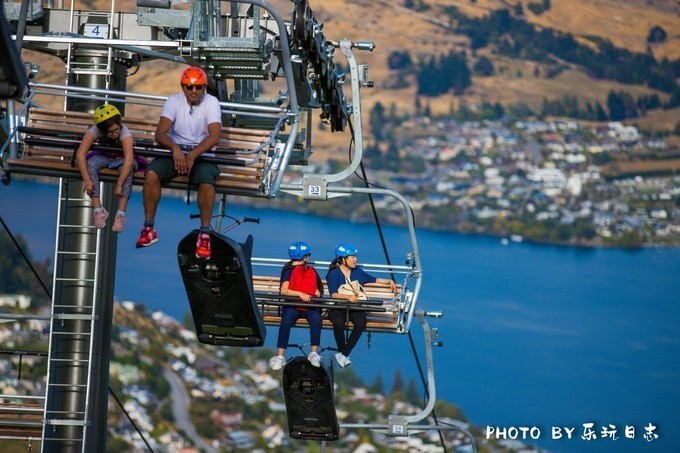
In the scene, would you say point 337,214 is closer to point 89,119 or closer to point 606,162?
point 606,162

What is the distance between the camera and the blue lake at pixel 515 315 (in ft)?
254

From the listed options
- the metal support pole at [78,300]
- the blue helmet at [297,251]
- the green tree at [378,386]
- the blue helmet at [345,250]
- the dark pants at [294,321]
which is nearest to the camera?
the dark pants at [294,321]

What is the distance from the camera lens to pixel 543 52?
109812 millimetres

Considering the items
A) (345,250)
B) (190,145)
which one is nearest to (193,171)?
(190,145)

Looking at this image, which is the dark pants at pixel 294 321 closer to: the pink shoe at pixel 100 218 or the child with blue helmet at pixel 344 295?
the child with blue helmet at pixel 344 295

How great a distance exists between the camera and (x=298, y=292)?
11508 mm

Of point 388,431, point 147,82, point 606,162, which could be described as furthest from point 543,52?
point 388,431

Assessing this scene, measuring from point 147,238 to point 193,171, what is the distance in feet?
1.74

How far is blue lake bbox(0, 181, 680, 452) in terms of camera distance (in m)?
77.5

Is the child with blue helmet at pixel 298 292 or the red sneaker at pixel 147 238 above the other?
the red sneaker at pixel 147 238

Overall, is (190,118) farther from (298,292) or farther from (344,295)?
(344,295)

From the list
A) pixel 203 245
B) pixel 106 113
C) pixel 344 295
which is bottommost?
pixel 344 295

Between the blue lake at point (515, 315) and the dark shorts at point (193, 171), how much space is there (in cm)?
5935

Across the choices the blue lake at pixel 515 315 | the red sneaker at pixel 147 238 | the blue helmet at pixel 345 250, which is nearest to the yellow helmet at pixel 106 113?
the red sneaker at pixel 147 238
